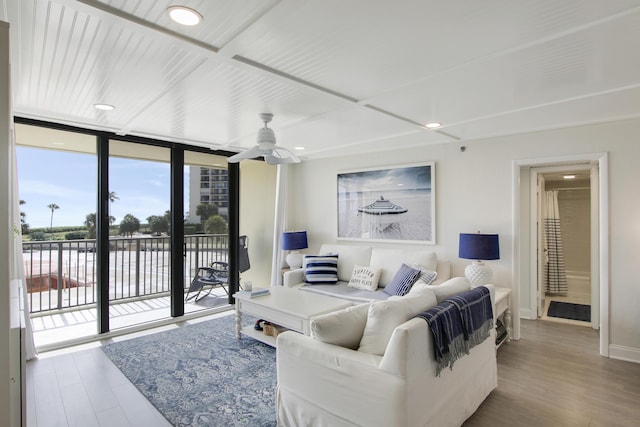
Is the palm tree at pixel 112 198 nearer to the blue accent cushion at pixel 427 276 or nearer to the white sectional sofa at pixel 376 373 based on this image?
the white sectional sofa at pixel 376 373

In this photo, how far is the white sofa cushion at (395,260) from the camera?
4117 mm

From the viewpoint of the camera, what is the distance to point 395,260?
172 inches

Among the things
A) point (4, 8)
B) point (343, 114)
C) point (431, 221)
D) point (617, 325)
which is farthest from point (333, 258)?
point (4, 8)

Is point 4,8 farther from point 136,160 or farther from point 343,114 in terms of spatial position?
point 136,160

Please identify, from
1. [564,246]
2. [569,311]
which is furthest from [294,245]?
[564,246]

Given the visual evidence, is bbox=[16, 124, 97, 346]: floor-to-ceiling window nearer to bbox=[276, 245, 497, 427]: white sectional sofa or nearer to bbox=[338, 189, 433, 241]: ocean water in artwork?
bbox=[276, 245, 497, 427]: white sectional sofa

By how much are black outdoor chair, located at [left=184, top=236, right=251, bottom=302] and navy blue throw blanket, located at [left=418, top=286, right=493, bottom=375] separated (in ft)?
12.3

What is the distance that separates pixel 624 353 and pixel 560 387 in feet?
3.67

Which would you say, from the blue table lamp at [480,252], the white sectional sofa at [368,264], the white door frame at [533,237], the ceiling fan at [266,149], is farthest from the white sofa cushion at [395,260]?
the ceiling fan at [266,149]

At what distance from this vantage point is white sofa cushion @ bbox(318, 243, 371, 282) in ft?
15.6

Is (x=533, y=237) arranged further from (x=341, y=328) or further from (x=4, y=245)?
(x=4, y=245)

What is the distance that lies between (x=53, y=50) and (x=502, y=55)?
105 inches

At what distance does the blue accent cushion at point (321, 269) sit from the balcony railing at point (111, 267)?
140 centimetres

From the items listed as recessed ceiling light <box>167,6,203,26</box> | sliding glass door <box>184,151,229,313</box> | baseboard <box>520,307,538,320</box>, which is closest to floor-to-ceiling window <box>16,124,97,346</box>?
sliding glass door <box>184,151,229,313</box>
